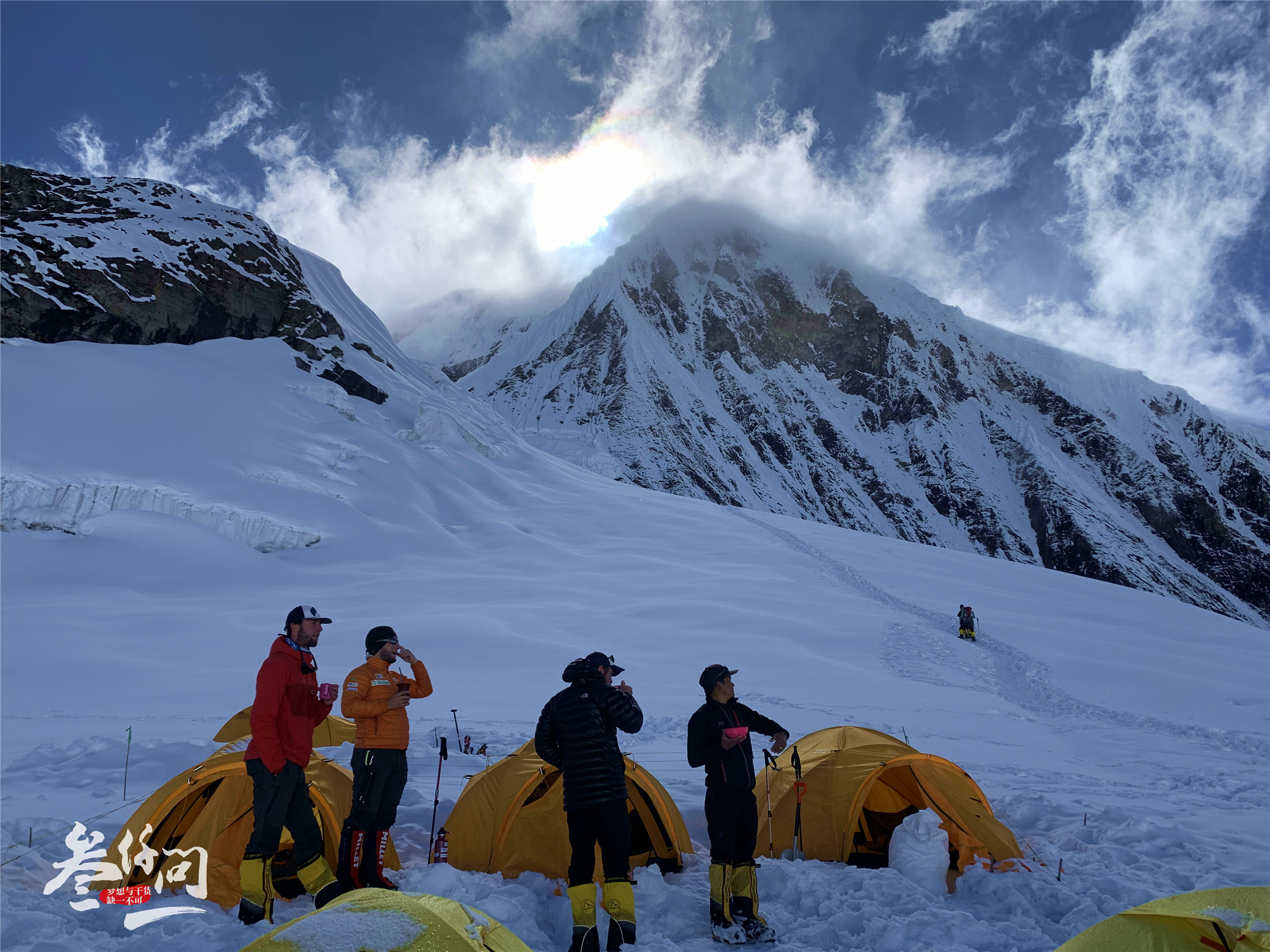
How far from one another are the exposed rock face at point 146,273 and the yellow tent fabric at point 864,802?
117ft

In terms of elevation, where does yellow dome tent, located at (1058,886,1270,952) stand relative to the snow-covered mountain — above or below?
below

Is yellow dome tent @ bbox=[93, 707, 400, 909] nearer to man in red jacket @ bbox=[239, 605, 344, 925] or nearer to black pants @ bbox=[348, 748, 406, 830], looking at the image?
man in red jacket @ bbox=[239, 605, 344, 925]

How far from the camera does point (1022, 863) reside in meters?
5.02

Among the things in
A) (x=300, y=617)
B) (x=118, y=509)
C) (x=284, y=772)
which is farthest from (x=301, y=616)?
(x=118, y=509)

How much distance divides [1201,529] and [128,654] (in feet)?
447

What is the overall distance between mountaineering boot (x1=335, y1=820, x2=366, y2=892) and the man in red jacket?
80 mm

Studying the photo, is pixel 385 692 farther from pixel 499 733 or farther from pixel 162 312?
pixel 162 312

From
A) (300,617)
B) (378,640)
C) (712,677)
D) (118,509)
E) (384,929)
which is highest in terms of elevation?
(118,509)

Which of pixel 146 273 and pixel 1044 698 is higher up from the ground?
pixel 146 273

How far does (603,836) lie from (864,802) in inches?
101

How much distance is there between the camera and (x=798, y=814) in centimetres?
563

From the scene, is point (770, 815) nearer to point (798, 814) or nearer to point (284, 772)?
point (798, 814)

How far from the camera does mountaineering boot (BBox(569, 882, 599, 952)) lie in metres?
3.83

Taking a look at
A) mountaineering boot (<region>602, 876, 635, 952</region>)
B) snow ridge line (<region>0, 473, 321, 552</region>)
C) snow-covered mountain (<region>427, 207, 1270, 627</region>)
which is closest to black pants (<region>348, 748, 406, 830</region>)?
mountaineering boot (<region>602, 876, 635, 952</region>)
